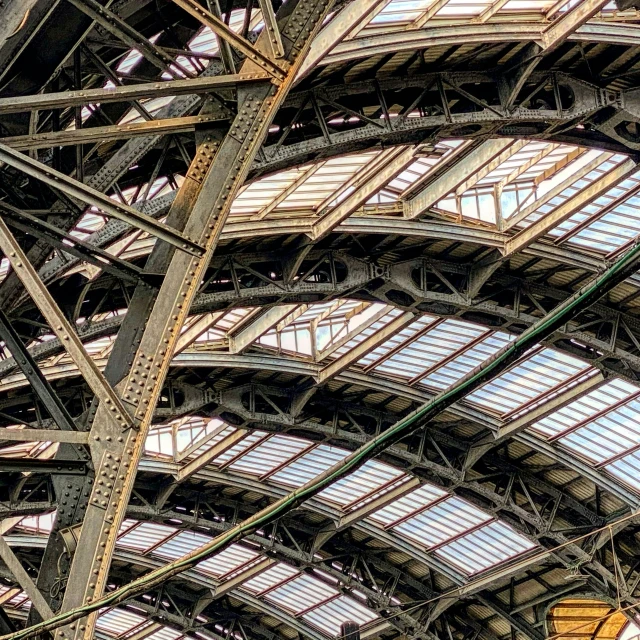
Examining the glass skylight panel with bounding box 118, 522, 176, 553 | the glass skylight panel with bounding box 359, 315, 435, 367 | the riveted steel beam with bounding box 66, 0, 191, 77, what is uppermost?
the glass skylight panel with bounding box 118, 522, 176, 553

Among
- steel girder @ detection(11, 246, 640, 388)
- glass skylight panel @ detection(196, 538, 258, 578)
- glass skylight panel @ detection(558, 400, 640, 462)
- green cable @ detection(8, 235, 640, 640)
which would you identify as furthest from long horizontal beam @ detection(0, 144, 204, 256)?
glass skylight panel @ detection(196, 538, 258, 578)

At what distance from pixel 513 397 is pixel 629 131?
12.5 metres

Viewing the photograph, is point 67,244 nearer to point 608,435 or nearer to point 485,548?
point 608,435

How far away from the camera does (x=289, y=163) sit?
2312 centimetres

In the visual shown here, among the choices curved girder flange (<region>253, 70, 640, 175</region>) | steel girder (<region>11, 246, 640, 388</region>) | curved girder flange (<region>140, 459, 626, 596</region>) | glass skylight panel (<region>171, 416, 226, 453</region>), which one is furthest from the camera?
glass skylight panel (<region>171, 416, 226, 453</region>)

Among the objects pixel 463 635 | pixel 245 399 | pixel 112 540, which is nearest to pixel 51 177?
pixel 112 540

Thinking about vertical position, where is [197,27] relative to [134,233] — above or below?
below

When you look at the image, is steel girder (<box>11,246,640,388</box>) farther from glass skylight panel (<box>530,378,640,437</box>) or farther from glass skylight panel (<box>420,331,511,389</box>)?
glass skylight panel (<box>530,378,640,437</box>)

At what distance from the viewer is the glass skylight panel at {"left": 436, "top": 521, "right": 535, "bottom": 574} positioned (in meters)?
43.7

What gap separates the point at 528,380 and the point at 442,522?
31.5 ft

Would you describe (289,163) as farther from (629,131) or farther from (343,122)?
(629,131)

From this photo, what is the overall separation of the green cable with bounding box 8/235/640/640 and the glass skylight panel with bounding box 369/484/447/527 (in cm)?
3199

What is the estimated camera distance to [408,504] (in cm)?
4384

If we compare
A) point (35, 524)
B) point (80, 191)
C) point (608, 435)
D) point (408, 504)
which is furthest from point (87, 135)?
point (35, 524)
